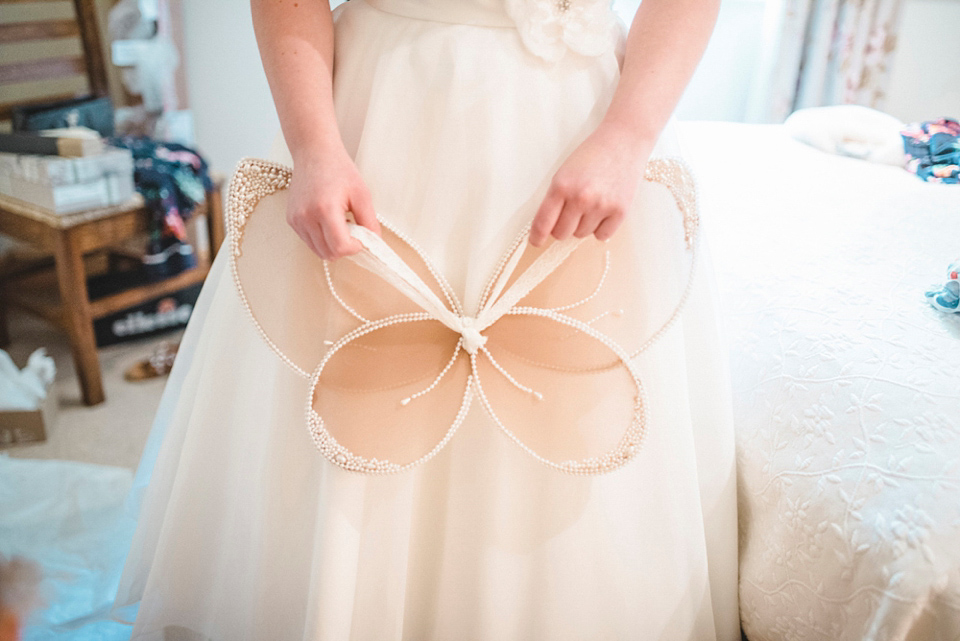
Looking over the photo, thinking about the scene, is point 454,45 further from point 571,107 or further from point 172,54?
point 172,54

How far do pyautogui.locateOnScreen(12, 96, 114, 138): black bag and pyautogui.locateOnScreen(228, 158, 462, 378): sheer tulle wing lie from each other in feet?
5.12

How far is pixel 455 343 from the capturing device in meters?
0.64

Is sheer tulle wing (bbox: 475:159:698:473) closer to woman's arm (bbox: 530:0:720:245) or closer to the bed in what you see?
woman's arm (bbox: 530:0:720:245)

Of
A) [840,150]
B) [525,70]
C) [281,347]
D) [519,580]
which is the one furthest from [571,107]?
[840,150]

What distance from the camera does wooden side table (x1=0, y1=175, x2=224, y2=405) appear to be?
1574mm

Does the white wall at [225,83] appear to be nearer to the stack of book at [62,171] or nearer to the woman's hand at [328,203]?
the stack of book at [62,171]

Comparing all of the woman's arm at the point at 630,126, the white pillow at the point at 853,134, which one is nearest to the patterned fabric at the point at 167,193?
the woman's arm at the point at 630,126

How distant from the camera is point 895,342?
0.70 m

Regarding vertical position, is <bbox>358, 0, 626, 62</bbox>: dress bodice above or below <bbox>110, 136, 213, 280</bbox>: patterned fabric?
above

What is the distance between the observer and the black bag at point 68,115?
177 centimetres

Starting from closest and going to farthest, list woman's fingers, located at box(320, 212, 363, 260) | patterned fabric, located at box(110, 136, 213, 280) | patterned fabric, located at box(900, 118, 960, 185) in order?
woman's fingers, located at box(320, 212, 363, 260) → patterned fabric, located at box(900, 118, 960, 185) → patterned fabric, located at box(110, 136, 213, 280)

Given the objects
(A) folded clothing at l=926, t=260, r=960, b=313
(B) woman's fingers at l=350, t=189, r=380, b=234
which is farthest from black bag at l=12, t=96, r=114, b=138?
(A) folded clothing at l=926, t=260, r=960, b=313

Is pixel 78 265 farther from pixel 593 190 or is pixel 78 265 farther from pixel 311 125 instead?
pixel 593 190

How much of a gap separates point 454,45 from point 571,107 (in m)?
0.14
